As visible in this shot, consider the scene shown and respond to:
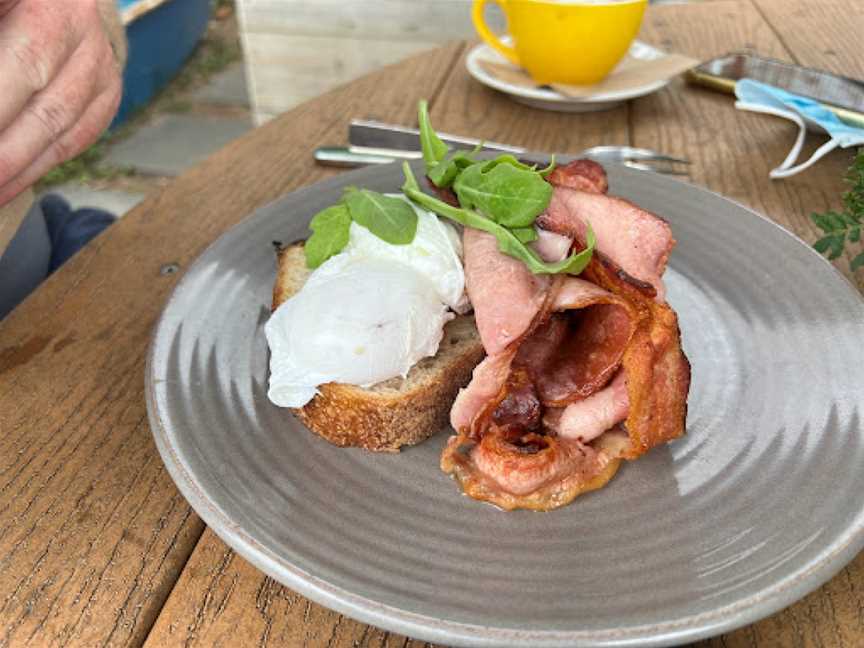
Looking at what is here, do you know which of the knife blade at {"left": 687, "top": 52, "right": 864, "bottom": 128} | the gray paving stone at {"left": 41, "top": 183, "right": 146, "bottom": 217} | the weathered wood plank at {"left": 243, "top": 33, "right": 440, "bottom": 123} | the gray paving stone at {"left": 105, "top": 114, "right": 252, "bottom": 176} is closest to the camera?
the knife blade at {"left": 687, "top": 52, "right": 864, "bottom": 128}

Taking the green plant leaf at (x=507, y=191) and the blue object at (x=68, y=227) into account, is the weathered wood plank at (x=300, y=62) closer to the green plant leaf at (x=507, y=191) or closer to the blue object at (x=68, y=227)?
the blue object at (x=68, y=227)

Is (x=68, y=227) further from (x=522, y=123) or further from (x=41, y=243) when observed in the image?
(x=522, y=123)

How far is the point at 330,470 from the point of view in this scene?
0.84 metres

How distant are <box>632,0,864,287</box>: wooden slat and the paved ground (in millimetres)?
2525

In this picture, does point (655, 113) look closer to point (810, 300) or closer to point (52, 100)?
point (810, 300)

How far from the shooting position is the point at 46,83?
3.59 feet

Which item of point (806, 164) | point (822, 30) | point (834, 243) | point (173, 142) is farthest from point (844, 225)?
point (173, 142)

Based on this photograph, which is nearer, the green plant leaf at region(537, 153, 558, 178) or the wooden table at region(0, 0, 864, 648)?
the wooden table at region(0, 0, 864, 648)

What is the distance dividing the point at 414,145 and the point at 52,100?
64cm

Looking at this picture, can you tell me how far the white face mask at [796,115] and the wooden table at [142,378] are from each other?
37 mm

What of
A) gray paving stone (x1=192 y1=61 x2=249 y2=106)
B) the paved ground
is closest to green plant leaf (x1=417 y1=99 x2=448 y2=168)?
the paved ground

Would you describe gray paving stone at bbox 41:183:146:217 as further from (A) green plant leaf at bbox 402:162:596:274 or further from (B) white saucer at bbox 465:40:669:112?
(A) green plant leaf at bbox 402:162:596:274

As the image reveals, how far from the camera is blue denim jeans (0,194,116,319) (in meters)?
1.49

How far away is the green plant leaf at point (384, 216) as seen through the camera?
3.24ft
